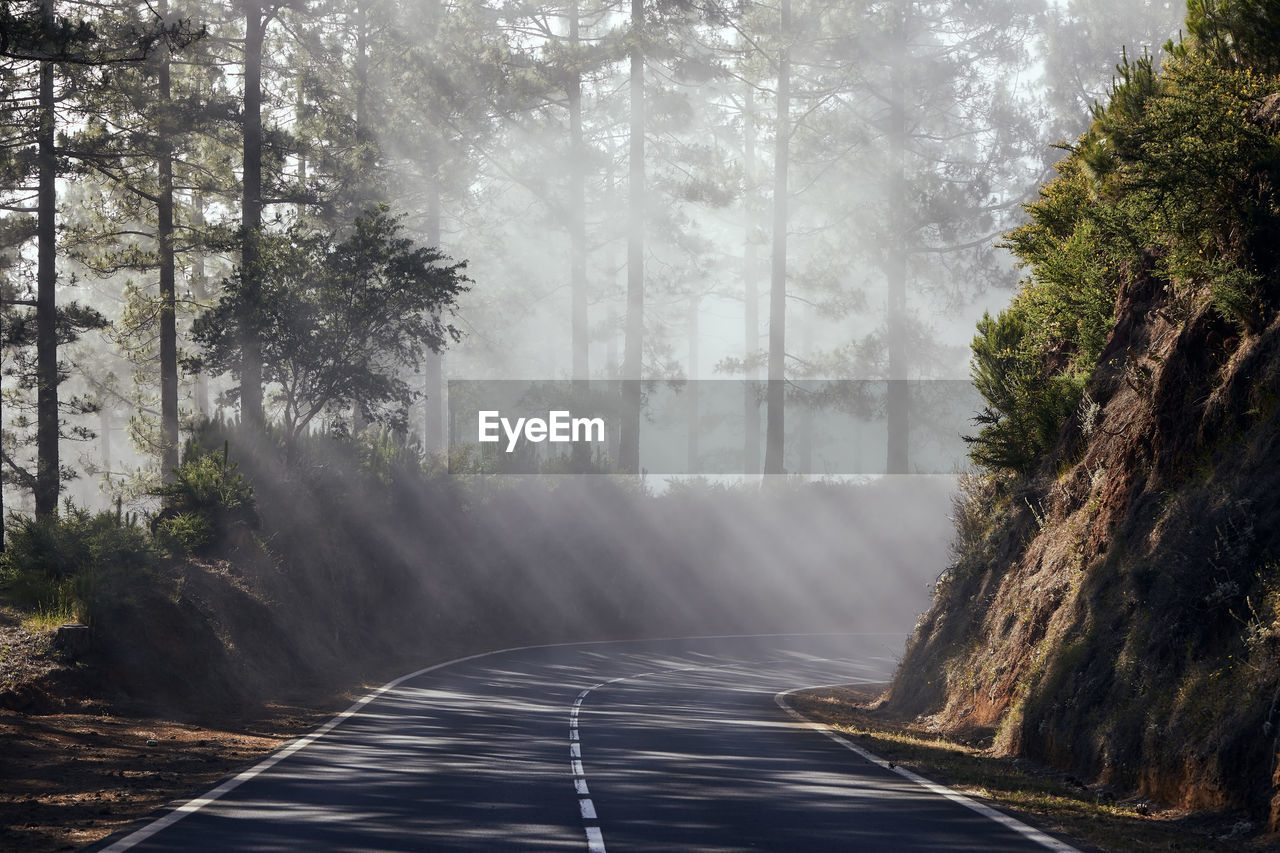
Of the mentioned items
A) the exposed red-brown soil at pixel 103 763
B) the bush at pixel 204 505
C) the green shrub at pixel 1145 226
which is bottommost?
the exposed red-brown soil at pixel 103 763

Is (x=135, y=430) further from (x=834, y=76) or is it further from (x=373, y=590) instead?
(x=834, y=76)

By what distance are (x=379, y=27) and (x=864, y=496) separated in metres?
29.1

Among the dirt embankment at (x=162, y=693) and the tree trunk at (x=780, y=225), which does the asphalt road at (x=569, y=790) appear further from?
the tree trunk at (x=780, y=225)

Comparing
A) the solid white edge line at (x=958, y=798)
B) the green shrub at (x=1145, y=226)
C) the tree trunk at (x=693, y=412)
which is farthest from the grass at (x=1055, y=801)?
the tree trunk at (x=693, y=412)

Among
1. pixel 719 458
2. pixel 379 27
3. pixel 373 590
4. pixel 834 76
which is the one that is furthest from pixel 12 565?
pixel 719 458

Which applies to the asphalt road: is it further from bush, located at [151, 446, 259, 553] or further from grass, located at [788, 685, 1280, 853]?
bush, located at [151, 446, 259, 553]

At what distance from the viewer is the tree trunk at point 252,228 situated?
31031 mm

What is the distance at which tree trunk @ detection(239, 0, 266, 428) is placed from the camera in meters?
31.0

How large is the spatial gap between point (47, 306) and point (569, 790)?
25.2 metres

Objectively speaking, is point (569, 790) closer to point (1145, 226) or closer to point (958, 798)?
point (958, 798)

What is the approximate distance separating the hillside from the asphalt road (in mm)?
1947

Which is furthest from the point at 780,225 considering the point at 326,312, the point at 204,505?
the point at 204,505

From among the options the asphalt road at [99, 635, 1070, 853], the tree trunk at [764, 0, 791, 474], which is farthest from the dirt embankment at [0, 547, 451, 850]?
the tree trunk at [764, 0, 791, 474]

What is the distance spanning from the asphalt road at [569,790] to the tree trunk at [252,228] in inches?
489
